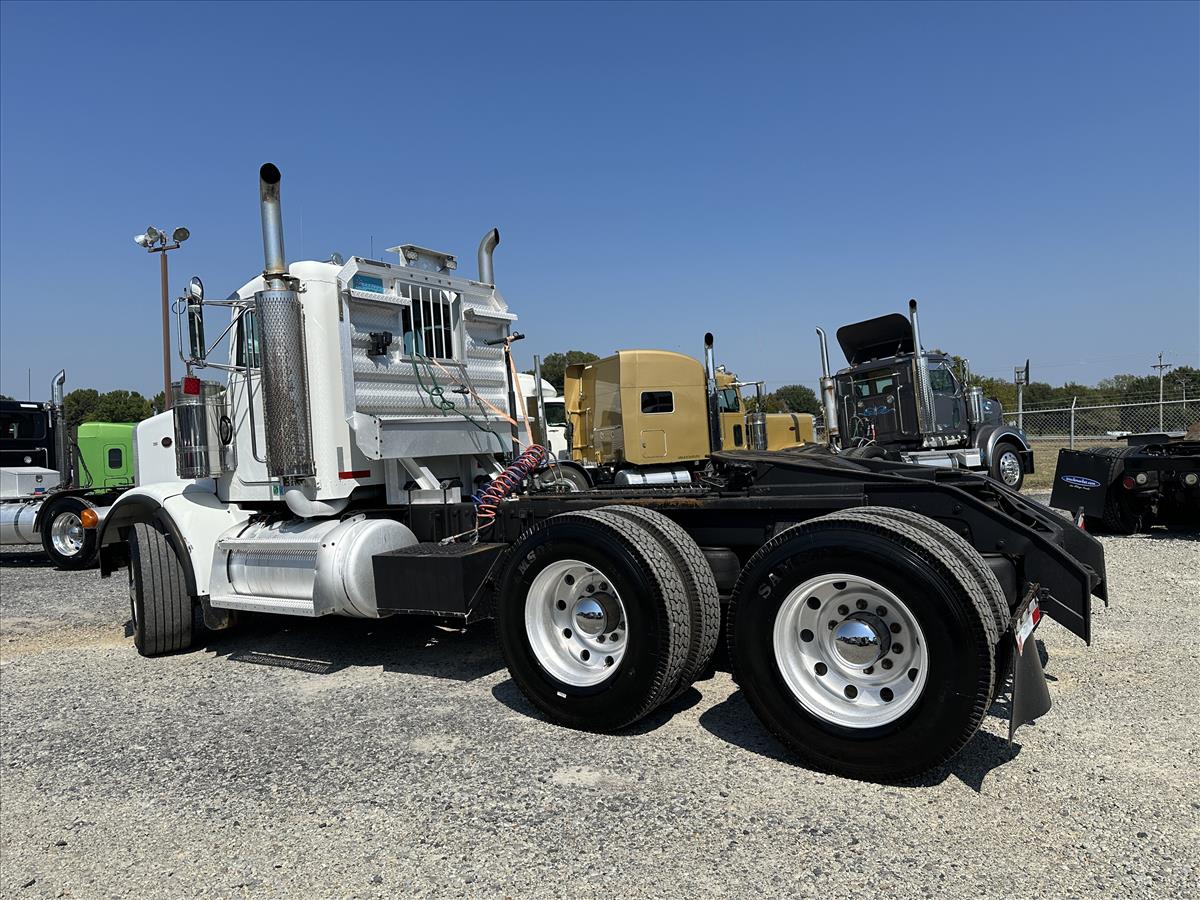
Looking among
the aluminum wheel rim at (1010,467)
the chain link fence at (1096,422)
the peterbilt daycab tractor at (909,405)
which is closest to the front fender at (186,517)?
the peterbilt daycab tractor at (909,405)

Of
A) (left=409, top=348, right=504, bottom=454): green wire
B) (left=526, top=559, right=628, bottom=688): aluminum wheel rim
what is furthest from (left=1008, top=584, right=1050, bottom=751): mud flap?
(left=409, top=348, right=504, bottom=454): green wire

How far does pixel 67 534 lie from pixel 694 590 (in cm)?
1186

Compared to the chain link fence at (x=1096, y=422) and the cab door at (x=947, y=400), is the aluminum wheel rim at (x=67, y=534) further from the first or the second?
the chain link fence at (x=1096, y=422)

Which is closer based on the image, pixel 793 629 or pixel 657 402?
pixel 793 629

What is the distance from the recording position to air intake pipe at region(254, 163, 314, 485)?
17.8 feet

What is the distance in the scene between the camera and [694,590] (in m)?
3.94

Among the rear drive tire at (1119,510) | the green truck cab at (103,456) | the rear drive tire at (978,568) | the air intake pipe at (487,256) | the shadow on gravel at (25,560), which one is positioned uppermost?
the air intake pipe at (487,256)

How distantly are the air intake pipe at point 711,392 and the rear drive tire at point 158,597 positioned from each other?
27.9 feet

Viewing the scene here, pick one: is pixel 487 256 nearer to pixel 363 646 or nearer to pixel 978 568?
pixel 363 646

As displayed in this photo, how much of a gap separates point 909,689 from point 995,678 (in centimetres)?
34

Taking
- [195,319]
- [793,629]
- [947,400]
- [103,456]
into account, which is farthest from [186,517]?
[947,400]

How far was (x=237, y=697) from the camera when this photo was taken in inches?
199

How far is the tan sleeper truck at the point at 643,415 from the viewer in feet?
42.0

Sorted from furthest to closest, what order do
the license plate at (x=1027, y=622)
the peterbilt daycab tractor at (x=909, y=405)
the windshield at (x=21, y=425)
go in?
the peterbilt daycab tractor at (x=909, y=405) < the windshield at (x=21, y=425) < the license plate at (x=1027, y=622)
